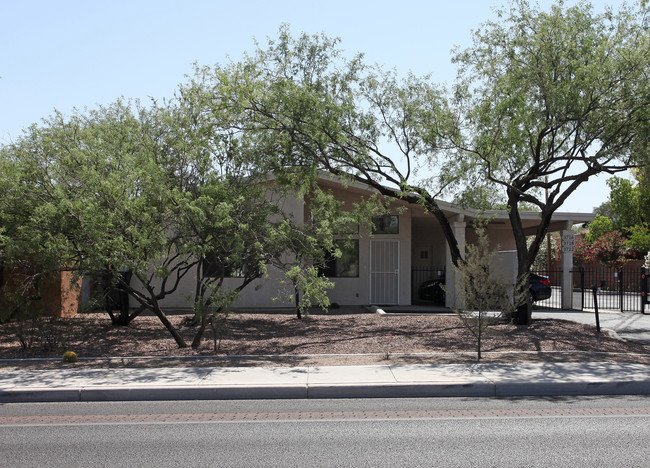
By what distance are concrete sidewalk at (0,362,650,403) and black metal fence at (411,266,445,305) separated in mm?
11895

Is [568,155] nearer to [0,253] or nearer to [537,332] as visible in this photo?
[537,332]

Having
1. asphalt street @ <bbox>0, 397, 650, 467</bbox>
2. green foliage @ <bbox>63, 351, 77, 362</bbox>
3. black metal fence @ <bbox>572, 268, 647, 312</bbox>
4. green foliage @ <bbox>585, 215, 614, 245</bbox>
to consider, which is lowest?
asphalt street @ <bbox>0, 397, 650, 467</bbox>

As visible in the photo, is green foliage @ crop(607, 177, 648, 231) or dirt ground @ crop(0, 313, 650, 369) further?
green foliage @ crop(607, 177, 648, 231)

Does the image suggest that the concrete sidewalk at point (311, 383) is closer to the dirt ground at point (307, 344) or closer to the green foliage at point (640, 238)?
the dirt ground at point (307, 344)

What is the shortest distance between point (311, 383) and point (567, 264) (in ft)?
49.2

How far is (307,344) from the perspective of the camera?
1330 centimetres

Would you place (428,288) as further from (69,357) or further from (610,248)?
(610,248)

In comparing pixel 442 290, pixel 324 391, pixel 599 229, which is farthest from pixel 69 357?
pixel 599 229

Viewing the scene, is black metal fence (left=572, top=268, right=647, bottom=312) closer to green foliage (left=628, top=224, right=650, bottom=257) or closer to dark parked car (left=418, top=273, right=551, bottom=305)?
dark parked car (left=418, top=273, right=551, bottom=305)

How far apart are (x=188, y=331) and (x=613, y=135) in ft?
35.2

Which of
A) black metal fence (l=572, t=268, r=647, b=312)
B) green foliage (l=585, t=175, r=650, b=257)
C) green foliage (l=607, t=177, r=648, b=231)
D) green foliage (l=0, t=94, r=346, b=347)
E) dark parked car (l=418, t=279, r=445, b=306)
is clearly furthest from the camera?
green foliage (l=607, t=177, r=648, b=231)

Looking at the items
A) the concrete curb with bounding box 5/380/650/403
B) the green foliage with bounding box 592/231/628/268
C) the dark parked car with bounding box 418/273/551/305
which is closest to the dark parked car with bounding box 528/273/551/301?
the dark parked car with bounding box 418/273/551/305

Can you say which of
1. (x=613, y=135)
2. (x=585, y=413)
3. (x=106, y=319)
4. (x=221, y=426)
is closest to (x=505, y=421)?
(x=585, y=413)

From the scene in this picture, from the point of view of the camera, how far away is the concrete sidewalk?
30.0 ft
